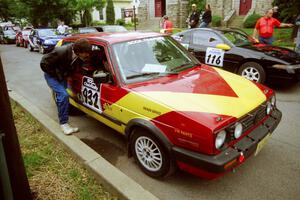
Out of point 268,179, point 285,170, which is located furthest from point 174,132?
point 285,170

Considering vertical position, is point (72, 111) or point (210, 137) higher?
point (210, 137)

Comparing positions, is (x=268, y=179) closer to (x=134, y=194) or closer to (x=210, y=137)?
(x=210, y=137)

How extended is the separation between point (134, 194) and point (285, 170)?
6.30 ft

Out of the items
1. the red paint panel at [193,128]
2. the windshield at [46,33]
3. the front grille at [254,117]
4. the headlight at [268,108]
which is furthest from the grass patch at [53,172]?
the windshield at [46,33]

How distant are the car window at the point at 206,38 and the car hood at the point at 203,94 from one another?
3.28 m

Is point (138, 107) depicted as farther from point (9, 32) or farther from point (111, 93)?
point (9, 32)

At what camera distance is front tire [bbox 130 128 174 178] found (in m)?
2.94

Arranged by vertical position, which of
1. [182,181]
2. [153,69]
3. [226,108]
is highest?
[153,69]

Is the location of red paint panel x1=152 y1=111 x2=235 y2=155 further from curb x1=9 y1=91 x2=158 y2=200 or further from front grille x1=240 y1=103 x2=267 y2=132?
curb x1=9 y1=91 x2=158 y2=200

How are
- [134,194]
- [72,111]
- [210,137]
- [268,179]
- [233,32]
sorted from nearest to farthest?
[210,137] → [134,194] → [268,179] → [72,111] → [233,32]

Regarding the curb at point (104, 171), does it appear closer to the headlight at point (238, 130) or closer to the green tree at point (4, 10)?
the headlight at point (238, 130)

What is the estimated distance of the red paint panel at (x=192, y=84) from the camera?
313cm

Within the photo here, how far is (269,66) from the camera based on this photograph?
5875mm

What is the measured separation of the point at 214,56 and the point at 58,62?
13.6 ft
